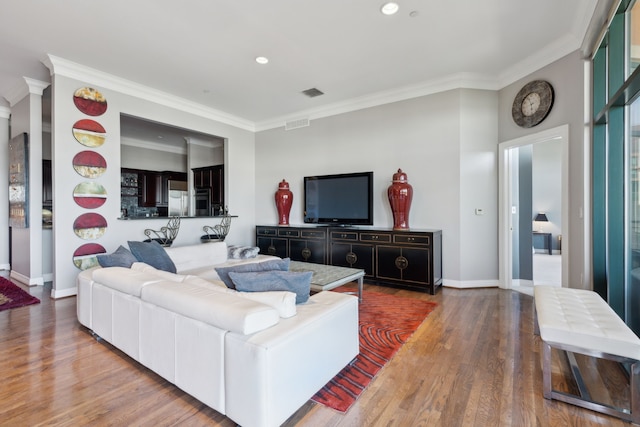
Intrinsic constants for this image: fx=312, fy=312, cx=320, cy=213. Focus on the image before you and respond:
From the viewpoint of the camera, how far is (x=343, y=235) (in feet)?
16.1

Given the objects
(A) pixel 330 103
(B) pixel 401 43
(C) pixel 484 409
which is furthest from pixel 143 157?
(C) pixel 484 409

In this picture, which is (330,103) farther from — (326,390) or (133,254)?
(326,390)

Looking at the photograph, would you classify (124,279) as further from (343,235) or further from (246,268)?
(343,235)

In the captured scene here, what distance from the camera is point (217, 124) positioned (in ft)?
19.4

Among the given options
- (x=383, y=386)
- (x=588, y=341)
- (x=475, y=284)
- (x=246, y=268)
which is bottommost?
(x=383, y=386)

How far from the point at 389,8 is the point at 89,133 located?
4.02 meters

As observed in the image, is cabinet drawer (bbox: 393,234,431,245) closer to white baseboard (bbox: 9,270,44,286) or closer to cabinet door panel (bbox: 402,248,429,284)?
cabinet door panel (bbox: 402,248,429,284)

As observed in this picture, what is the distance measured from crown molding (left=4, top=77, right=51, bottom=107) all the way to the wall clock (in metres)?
6.58

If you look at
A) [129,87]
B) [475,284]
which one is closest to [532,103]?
[475,284]

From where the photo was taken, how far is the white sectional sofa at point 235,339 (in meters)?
1.50

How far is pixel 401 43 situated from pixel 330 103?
2.10 m

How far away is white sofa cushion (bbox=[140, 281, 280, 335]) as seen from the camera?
1.55 meters

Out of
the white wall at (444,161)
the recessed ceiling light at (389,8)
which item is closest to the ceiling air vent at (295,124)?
the white wall at (444,161)

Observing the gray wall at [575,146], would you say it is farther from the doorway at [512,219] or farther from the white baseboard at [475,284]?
the white baseboard at [475,284]
